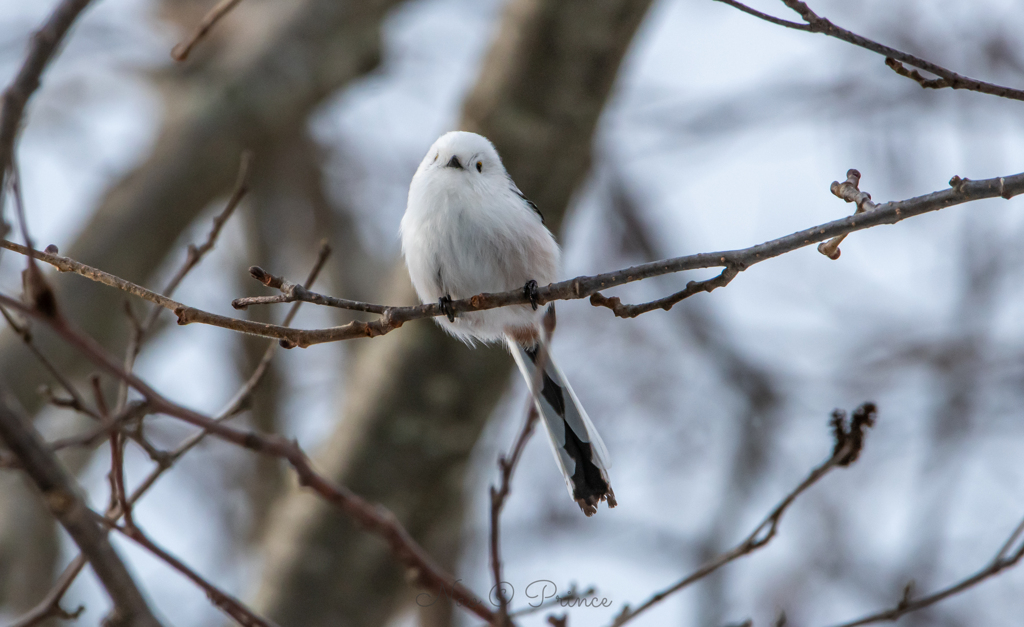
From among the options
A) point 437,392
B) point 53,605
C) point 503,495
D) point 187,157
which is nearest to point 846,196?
point 503,495

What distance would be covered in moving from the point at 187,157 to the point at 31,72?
116 inches

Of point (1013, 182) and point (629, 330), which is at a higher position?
point (629, 330)

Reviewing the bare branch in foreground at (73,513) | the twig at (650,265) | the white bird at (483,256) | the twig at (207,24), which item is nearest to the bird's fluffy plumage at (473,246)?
the white bird at (483,256)

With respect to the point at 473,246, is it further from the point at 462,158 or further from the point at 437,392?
the point at 437,392

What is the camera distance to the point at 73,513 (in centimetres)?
84

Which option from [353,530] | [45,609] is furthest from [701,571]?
[353,530]

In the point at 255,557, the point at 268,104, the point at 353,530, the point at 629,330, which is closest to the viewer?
the point at 353,530

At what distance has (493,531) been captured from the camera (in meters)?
1.14

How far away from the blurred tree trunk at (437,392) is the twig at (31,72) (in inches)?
99.7

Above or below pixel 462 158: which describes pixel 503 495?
below

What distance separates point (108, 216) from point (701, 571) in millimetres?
3163

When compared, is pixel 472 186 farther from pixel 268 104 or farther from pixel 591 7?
pixel 268 104

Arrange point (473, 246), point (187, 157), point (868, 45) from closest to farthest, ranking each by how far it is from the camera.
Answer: point (868, 45)
point (473, 246)
point (187, 157)

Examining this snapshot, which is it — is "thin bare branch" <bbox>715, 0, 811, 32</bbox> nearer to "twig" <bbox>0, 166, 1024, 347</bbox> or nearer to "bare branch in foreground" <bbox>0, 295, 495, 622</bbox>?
"twig" <bbox>0, 166, 1024, 347</bbox>
